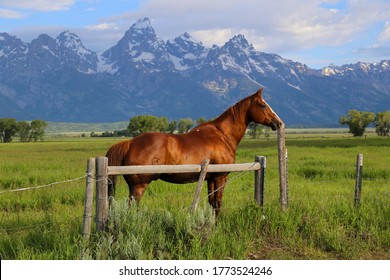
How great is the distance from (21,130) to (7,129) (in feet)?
17.8

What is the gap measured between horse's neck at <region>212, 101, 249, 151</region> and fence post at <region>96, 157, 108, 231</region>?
3563 millimetres

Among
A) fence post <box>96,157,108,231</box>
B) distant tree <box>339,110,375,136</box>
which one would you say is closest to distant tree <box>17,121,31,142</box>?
distant tree <box>339,110,375,136</box>

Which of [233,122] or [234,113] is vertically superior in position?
[234,113]

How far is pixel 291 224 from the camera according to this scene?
29.9 feet

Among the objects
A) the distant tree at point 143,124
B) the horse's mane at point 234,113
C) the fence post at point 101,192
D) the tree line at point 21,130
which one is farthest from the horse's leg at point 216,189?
the tree line at point 21,130

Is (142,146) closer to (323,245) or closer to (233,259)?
(233,259)

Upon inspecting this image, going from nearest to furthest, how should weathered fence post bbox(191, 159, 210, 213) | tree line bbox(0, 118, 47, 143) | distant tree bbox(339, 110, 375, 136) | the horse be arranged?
weathered fence post bbox(191, 159, 210, 213)
the horse
tree line bbox(0, 118, 47, 143)
distant tree bbox(339, 110, 375, 136)

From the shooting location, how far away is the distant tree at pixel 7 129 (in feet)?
459

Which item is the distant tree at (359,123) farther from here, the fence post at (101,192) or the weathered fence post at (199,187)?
the fence post at (101,192)

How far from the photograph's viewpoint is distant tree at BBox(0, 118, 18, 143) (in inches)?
5507

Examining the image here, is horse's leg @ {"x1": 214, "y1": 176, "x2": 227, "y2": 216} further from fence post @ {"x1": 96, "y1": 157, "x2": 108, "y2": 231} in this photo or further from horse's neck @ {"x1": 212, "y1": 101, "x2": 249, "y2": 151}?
fence post @ {"x1": 96, "y1": 157, "x2": 108, "y2": 231}

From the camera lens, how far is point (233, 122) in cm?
1102

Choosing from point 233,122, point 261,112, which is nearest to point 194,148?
point 233,122

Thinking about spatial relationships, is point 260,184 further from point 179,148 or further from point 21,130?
point 21,130
